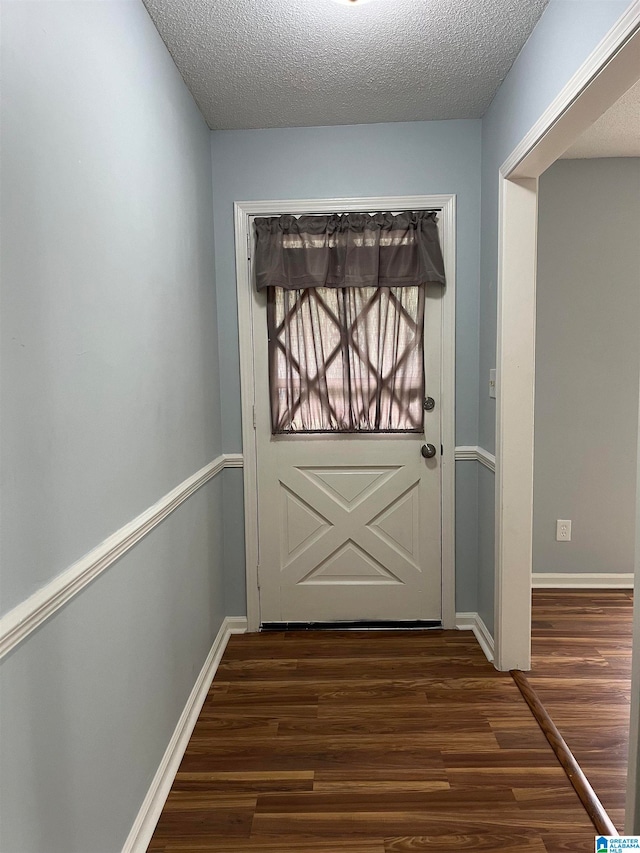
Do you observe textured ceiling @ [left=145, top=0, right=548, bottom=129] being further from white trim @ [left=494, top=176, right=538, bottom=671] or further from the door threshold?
the door threshold

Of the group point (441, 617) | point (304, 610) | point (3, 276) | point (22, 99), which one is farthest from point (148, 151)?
point (441, 617)

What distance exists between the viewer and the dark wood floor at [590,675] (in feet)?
6.69

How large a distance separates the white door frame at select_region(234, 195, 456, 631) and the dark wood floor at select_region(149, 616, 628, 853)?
42 cm

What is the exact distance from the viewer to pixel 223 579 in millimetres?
3150

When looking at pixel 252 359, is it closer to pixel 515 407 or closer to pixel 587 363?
pixel 515 407

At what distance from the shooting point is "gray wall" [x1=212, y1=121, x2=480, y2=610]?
9.71 feet

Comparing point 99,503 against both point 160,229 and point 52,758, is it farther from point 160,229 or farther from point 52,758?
point 160,229

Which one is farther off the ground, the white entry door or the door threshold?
the white entry door

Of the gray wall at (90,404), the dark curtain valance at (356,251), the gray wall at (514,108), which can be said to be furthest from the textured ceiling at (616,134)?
the gray wall at (90,404)

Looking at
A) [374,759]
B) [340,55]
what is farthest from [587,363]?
[374,759]

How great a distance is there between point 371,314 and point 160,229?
49.5 inches

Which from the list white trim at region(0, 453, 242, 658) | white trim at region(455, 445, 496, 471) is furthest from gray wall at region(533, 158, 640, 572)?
white trim at region(0, 453, 242, 658)

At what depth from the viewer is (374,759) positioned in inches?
82.5

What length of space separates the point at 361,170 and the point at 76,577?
243 cm
